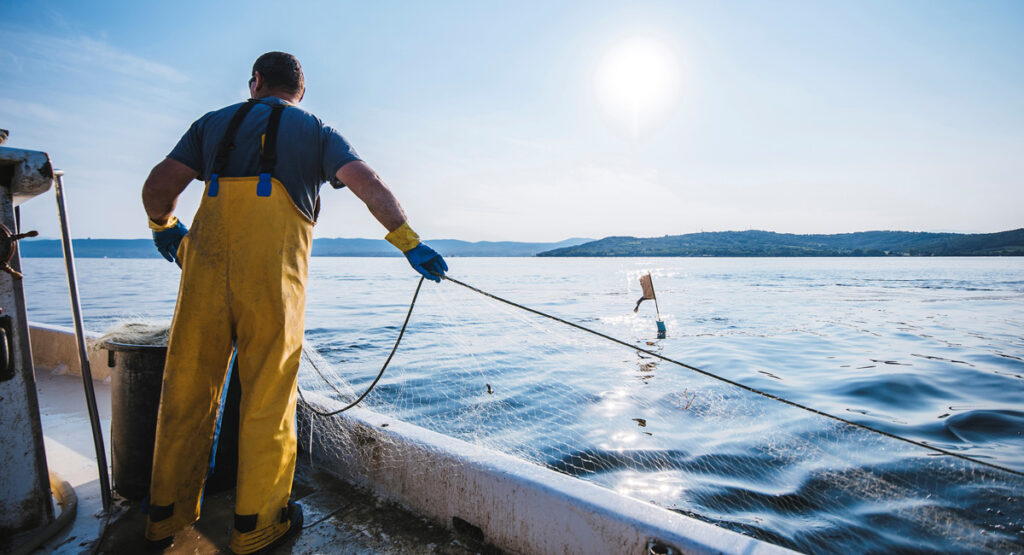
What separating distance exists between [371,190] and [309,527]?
65.4 inches

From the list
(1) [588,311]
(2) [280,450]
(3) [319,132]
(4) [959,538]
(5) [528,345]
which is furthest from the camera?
(1) [588,311]

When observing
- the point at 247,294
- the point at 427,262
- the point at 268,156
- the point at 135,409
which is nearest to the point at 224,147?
the point at 268,156

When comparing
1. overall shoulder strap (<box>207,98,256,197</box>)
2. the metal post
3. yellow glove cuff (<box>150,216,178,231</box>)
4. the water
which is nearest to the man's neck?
overall shoulder strap (<box>207,98,256,197</box>)

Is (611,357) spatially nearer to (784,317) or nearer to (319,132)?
(319,132)

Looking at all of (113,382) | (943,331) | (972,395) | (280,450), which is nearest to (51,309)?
(113,382)

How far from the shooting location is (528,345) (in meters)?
9.55

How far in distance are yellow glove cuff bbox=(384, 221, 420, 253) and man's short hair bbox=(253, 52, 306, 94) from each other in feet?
2.95

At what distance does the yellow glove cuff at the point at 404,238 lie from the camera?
2275mm

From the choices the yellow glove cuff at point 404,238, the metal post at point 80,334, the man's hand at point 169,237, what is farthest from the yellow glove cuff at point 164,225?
the yellow glove cuff at point 404,238

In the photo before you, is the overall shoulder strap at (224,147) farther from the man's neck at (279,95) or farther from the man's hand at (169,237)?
the man's hand at (169,237)

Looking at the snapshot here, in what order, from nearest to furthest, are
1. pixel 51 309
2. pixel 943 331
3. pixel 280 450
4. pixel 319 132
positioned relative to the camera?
pixel 280 450
pixel 319 132
pixel 943 331
pixel 51 309

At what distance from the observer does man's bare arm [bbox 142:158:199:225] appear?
2.14 metres

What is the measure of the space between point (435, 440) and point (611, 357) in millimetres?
6236

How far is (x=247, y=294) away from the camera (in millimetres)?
1899
